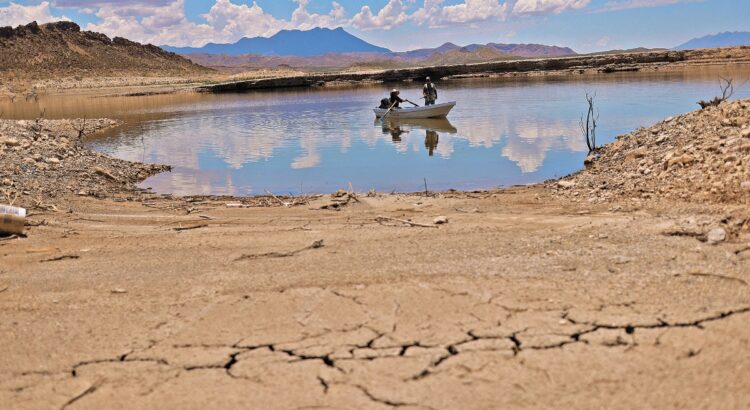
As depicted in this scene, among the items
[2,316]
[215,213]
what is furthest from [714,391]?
[215,213]

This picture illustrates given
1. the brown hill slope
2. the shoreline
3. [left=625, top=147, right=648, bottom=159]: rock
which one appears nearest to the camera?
[left=625, top=147, right=648, bottom=159]: rock

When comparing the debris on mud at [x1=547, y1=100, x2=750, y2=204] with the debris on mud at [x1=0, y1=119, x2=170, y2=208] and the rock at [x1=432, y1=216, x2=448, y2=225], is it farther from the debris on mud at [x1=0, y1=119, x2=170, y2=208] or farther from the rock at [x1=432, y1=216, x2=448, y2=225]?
the debris on mud at [x1=0, y1=119, x2=170, y2=208]

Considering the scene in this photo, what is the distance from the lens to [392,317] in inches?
211

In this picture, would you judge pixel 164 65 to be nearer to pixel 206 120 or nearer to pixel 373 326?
pixel 206 120

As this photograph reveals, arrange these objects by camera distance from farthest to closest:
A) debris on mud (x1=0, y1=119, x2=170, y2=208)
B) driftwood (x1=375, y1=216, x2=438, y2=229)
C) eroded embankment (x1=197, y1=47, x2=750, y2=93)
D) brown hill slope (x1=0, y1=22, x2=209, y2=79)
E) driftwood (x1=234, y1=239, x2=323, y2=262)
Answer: brown hill slope (x1=0, y1=22, x2=209, y2=79) → eroded embankment (x1=197, y1=47, x2=750, y2=93) → debris on mud (x1=0, y1=119, x2=170, y2=208) → driftwood (x1=375, y1=216, x2=438, y2=229) → driftwood (x1=234, y1=239, x2=323, y2=262)

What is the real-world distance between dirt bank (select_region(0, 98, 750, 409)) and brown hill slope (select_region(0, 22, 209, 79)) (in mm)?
90779

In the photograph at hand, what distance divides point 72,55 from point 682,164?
109 metres

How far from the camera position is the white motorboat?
1099 inches

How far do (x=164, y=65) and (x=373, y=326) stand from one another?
120095 millimetres

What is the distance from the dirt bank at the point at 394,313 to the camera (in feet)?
14.2

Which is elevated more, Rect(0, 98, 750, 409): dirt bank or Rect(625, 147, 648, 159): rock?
Rect(625, 147, 648, 159): rock

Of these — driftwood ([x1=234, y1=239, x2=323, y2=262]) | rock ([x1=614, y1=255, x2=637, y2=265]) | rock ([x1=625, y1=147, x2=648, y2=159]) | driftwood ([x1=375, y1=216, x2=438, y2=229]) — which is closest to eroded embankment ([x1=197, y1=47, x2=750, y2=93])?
rock ([x1=625, y1=147, x2=648, y2=159])

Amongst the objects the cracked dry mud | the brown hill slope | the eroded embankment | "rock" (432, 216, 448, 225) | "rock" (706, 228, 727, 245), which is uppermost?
the brown hill slope

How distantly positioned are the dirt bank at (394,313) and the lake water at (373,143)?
730 centimetres
